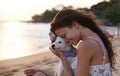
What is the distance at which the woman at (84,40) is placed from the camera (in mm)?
2939

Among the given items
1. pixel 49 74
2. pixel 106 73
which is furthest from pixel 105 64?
pixel 49 74

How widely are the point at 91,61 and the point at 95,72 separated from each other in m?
0.12

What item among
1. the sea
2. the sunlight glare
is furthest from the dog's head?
the sunlight glare

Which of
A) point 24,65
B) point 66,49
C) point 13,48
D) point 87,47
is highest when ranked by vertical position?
point 87,47

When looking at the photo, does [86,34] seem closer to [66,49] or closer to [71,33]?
[71,33]

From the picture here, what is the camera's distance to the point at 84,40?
2.96 metres

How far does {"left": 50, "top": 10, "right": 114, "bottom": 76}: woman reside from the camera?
2939 millimetres

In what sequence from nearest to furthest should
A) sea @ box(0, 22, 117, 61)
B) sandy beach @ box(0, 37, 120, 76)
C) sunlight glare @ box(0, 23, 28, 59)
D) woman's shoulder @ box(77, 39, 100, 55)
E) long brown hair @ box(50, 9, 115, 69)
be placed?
1. woman's shoulder @ box(77, 39, 100, 55)
2. long brown hair @ box(50, 9, 115, 69)
3. sandy beach @ box(0, 37, 120, 76)
4. sunlight glare @ box(0, 23, 28, 59)
5. sea @ box(0, 22, 117, 61)

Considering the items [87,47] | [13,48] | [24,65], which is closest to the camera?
[87,47]

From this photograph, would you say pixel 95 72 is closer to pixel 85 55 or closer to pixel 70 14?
Answer: pixel 85 55

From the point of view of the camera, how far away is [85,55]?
9.61ft

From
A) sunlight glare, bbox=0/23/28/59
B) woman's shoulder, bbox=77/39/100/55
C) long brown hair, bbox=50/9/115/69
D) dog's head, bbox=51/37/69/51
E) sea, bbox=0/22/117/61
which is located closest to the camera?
woman's shoulder, bbox=77/39/100/55

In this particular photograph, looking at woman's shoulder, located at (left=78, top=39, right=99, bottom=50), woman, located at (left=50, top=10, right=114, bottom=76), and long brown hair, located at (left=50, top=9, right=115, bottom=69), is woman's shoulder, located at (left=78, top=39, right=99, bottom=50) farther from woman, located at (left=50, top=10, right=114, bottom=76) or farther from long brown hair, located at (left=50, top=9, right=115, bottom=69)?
long brown hair, located at (left=50, top=9, right=115, bottom=69)

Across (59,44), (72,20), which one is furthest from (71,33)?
(59,44)
